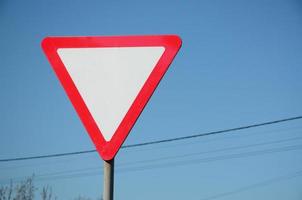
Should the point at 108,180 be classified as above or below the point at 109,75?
below

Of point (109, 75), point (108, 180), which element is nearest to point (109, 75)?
point (109, 75)

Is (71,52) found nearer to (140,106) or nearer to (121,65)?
(121,65)

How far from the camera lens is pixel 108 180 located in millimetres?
1707

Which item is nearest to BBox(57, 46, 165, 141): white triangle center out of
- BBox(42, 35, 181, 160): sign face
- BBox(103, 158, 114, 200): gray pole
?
BBox(42, 35, 181, 160): sign face

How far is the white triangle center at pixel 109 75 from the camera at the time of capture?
1.84 metres

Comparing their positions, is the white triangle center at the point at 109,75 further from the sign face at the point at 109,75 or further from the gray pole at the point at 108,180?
the gray pole at the point at 108,180

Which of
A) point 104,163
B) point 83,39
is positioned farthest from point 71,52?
point 104,163

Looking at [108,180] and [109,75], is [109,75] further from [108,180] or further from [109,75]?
[108,180]

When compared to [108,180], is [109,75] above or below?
above

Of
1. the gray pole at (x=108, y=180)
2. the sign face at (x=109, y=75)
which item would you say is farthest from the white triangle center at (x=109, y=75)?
the gray pole at (x=108, y=180)

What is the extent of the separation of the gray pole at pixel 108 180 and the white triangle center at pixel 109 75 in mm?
122

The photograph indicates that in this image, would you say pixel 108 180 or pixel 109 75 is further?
pixel 109 75

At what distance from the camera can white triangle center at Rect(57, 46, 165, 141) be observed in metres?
1.84

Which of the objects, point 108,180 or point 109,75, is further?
point 109,75
